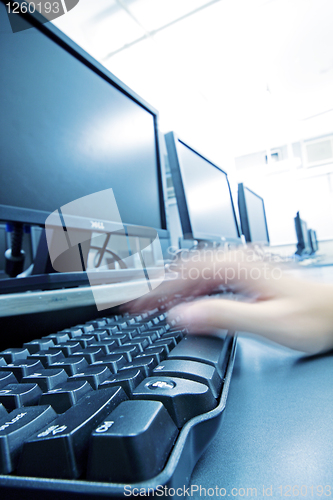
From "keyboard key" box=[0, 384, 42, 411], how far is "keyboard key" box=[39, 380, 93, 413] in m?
0.01

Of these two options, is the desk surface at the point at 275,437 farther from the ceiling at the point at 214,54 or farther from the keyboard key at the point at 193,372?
the ceiling at the point at 214,54

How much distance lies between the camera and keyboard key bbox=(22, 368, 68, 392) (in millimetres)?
219

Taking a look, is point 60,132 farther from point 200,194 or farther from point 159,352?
point 200,194

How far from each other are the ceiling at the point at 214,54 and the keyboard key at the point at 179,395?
1.54 meters

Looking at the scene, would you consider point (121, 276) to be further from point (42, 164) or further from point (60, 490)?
point (60, 490)

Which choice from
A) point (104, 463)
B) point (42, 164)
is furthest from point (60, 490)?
point (42, 164)

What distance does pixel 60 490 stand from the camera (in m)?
0.13

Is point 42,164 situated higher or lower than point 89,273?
higher

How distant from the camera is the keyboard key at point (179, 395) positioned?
6.9 inches

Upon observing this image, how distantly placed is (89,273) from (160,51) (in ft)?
8.24

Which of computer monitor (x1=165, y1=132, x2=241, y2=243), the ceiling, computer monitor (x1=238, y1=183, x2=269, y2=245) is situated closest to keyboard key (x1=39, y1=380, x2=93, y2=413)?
computer monitor (x1=165, y1=132, x2=241, y2=243)

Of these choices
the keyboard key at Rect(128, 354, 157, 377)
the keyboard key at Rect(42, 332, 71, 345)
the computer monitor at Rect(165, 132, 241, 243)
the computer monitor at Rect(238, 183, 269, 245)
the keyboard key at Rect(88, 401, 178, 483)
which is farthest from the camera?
the computer monitor at Rect(238, 183, 269, 245)

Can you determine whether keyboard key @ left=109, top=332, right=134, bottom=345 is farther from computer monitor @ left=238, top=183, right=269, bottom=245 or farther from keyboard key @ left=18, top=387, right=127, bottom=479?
computer monitor @ left=238, top=183, right=269, bottom=245

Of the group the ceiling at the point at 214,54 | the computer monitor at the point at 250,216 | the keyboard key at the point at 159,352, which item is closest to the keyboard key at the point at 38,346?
the keyboard key at the point at 159,352
